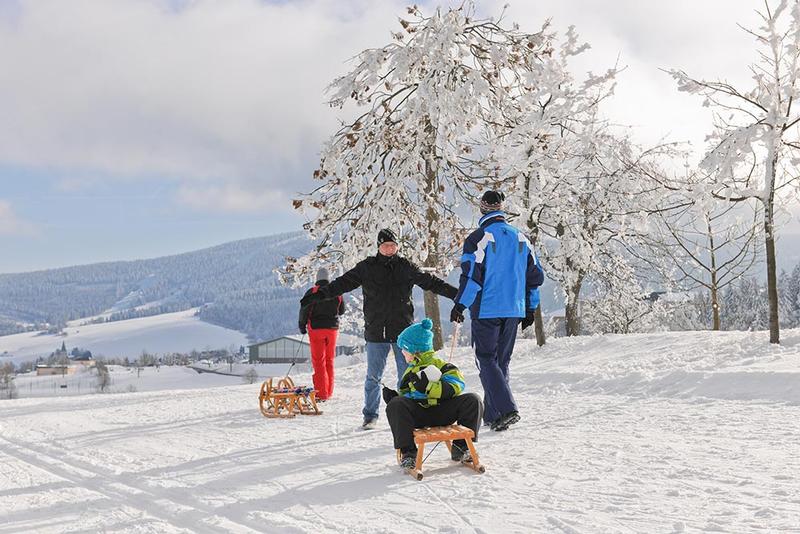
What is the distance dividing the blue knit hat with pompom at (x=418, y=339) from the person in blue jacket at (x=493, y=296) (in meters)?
0.90

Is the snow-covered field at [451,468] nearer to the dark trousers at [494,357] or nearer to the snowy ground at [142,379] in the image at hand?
the dark trousers at [494,357]

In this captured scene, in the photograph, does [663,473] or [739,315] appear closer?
[663,473]

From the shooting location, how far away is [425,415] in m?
5.13

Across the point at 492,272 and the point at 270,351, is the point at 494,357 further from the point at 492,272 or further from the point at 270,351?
the point at 270,351

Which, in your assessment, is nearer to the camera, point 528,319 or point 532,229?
point 528,319

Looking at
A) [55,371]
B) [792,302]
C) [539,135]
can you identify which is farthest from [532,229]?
[55,371]

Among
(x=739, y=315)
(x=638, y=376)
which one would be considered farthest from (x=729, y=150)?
(x=739, y=315)

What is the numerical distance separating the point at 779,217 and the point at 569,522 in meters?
11.0

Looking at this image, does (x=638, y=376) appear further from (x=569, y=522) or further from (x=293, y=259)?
(x=293, y=259)

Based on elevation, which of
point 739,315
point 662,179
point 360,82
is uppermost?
point 360,82

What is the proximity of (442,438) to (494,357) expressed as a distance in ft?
5.68

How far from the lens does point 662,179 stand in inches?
568

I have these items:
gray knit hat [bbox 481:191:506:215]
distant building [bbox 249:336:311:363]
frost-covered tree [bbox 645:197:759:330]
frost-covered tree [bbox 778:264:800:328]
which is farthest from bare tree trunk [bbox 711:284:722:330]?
distant building [bbox 249:336:311:363]

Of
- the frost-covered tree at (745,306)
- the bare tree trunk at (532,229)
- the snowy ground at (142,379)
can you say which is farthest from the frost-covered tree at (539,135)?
the snowy ground at (142,379)
